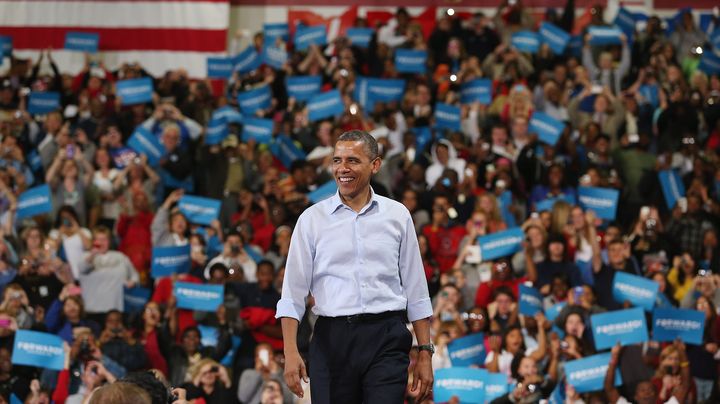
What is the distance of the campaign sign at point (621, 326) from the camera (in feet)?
27.5

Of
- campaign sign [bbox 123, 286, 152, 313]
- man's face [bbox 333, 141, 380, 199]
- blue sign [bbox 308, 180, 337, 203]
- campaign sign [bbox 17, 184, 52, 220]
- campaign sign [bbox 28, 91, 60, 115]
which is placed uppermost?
man's face [bbox 333, 141, 380, 199]

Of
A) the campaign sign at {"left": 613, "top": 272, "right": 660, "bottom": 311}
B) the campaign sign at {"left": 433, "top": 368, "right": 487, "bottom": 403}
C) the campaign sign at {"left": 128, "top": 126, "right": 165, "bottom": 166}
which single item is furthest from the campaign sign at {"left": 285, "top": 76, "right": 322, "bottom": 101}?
the campaign sign at {"left": 433, "top": 368, "right": 487, "bottom": 403}

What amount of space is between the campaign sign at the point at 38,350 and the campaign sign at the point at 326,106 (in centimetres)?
405

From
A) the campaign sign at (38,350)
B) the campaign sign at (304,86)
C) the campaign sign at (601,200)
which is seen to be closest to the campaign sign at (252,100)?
the campaign sign at (304,86)

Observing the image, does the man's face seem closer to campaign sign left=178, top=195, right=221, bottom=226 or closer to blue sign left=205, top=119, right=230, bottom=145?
campaign sign left=178, top=195, right=221, bottom=226

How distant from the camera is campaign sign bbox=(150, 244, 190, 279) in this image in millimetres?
9742

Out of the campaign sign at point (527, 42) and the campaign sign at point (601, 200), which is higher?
the campaign sign at point (527, 42)

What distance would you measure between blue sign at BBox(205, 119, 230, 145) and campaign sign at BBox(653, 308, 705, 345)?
4.67 meters

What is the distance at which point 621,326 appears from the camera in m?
8.41

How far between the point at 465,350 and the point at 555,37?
5.46 meters

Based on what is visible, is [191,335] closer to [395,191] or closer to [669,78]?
[395,191]

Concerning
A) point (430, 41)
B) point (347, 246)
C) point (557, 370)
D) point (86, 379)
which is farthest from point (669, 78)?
point (347, 246)

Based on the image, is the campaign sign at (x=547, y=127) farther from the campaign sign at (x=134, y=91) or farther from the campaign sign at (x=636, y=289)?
the campaign sign at (x=134, y=91)

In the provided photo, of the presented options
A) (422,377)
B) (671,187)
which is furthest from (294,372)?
(671,187)
